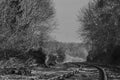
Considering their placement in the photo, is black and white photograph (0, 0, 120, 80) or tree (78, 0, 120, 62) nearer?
black and white photograph (0, 0, 120, 80)

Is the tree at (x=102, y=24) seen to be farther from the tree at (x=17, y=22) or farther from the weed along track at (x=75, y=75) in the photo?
the tree at (x=17, y=22)

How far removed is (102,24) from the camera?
152ft

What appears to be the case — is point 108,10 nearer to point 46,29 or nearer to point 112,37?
point 112,37

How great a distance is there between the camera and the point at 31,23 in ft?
33.2

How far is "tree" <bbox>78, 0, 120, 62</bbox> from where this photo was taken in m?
41.7

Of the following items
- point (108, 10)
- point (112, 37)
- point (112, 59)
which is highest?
point (108, 10)

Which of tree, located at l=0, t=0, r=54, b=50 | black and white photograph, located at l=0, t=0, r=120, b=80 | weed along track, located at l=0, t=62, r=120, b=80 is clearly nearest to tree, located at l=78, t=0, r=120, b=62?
black and white photograph, located at l=0, t=0, r=120, b=80

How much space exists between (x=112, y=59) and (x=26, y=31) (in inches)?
1523

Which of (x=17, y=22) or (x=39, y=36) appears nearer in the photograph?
(x=17, y=22)

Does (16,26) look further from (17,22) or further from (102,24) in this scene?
(102,24)

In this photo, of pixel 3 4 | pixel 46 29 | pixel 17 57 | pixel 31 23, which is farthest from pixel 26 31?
pixel 46 29

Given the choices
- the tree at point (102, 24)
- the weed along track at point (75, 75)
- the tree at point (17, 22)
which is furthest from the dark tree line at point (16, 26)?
the tree at point (102, 24)

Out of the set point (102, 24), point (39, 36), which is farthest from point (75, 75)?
point (102, 24)

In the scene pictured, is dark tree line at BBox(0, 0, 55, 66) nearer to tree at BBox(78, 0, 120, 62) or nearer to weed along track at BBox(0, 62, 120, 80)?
weed along track at BBox(0, 62, 120, 80)
